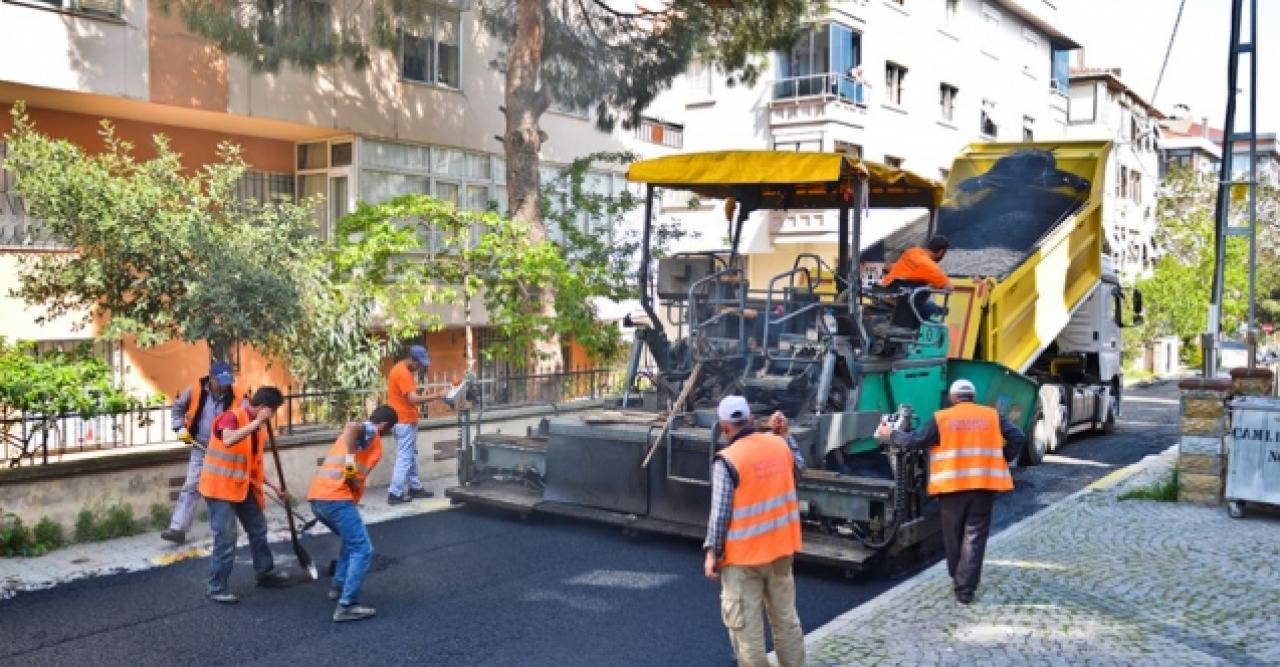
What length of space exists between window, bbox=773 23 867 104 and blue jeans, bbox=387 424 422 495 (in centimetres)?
1751

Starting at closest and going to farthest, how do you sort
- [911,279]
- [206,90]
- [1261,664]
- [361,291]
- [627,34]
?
[1261,664] < [911,279] < [361,291] < [206,90] < [627,34]

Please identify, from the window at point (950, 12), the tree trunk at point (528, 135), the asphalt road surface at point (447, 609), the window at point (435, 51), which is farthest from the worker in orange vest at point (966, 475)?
the window at point (950, 12)

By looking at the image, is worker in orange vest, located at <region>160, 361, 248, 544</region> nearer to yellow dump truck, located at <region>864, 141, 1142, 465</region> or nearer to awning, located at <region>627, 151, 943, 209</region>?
awning, located at <region>627, 151, 943, 209</region>

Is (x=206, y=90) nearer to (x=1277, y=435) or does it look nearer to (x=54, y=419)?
(x=54, y=419)

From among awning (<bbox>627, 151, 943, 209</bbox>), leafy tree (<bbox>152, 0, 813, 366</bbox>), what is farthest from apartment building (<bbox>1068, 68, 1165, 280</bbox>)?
awning (<bbox>627, 151, 943, 209</bbox>)

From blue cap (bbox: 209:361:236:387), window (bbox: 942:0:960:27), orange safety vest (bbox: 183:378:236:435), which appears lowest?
orange safety vest (bbox: 183:378:236:435)

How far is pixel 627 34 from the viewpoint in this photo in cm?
1561

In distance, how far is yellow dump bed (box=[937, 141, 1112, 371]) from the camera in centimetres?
1202

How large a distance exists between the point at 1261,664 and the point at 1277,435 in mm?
4577

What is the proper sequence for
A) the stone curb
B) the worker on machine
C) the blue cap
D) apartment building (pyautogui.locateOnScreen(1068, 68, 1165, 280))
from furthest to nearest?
apartment building (pyautogui.locateOnScreen(1068, 68, 1165, 280)) → the worker on machine → the blue cap → the stone curb

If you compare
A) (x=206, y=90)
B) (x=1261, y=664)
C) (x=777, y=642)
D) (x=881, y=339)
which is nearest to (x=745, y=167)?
(x=881, y=339)

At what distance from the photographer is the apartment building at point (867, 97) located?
1012 inches

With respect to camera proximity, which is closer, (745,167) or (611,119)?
(745,167)

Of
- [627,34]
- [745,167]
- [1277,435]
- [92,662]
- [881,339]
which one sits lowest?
[92,662]
